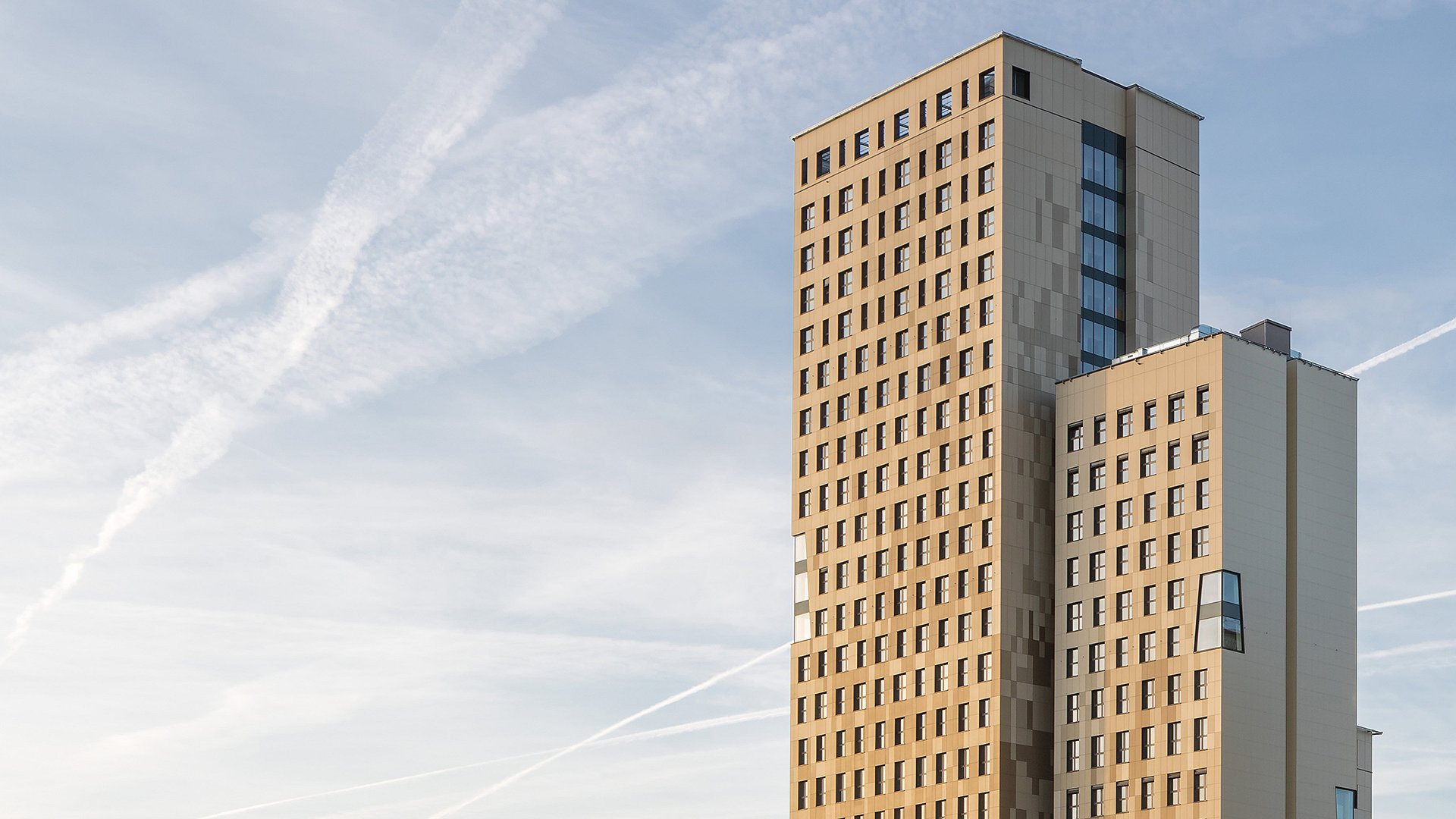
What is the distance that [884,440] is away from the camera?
147125 millimetres

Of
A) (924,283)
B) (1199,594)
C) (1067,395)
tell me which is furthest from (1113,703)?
(924,283)

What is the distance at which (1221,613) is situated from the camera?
123500 mm

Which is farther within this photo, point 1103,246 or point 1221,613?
point 1103,246

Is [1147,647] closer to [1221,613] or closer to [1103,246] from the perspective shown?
[1221,613]

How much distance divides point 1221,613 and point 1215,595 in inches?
44.7

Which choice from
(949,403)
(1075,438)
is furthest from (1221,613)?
(949,403)

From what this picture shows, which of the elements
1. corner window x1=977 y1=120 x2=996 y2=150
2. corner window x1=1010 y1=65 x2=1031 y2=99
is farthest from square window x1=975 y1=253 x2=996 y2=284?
corner window x1=1010 y1=65 x2=1031 y2=99

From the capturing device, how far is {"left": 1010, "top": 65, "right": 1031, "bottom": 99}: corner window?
14388 cm

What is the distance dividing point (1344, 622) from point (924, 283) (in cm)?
3724

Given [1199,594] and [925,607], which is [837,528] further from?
[1199,594]

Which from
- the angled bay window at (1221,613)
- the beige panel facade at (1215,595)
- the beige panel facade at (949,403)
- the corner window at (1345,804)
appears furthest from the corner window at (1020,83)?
the corner window at (1345,804)

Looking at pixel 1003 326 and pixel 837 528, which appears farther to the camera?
pixel 837 528

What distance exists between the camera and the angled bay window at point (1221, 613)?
123m

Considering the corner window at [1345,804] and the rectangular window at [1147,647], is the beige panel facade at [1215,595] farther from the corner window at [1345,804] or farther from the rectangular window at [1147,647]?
the corner window at [1345,804]
